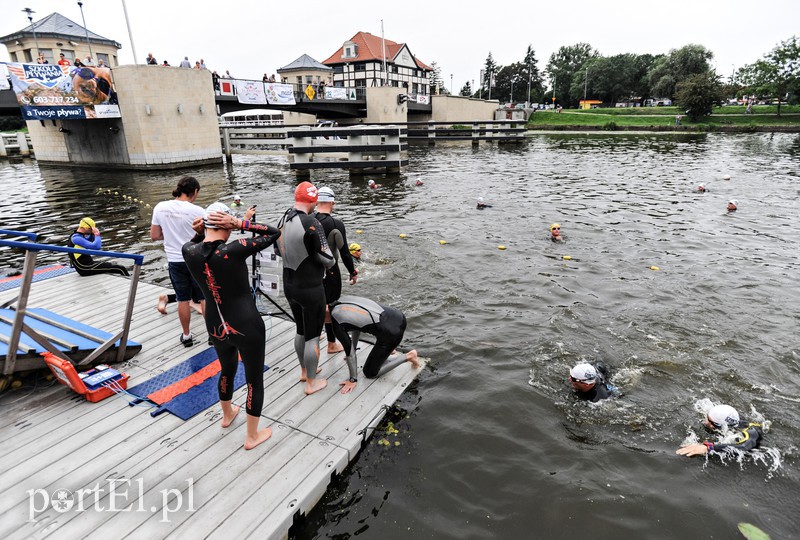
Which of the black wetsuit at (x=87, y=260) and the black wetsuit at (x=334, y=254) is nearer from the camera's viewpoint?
the black wetsuit at (x=334, y=254)

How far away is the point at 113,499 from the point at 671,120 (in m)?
79.5

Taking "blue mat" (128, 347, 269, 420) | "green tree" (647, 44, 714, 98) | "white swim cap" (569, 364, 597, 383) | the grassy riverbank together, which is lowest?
"white swim cap" (569, 364, 597, 383)

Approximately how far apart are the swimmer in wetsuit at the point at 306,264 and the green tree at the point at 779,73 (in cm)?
8870

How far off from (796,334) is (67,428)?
10604mm

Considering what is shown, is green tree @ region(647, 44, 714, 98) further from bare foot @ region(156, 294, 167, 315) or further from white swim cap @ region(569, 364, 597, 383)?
bare foot @ region(156, 294, 167, 315)

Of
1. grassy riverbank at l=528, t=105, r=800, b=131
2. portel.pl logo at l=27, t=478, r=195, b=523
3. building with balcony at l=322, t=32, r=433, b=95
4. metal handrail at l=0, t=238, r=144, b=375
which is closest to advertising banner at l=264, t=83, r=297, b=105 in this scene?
metal handrail at l=0, t=238, r=144, b=375

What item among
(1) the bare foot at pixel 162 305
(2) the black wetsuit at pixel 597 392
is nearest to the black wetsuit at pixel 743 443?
(2) the black wetsuit at pixel 597 392

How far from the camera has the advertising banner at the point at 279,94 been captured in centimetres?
3500

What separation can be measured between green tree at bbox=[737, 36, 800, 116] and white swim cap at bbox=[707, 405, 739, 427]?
86.0m

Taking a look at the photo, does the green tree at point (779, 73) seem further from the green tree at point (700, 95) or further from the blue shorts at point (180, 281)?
the blue shorts at point (180, 281)

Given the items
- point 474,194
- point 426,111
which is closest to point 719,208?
point 474,194

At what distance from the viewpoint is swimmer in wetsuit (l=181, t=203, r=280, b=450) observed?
373 cm

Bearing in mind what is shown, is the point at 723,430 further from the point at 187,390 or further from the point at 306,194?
the point at 187,390

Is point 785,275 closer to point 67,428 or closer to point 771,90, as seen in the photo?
point 67,428
